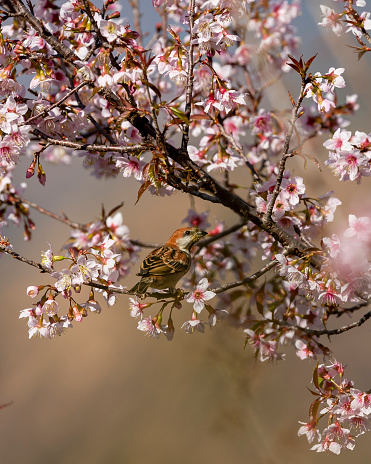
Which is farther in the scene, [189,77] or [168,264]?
[168,264]

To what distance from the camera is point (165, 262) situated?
11.2ft

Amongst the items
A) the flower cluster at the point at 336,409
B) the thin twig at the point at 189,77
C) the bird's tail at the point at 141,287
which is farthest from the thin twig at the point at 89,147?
the flower cluster at the point at 336,409

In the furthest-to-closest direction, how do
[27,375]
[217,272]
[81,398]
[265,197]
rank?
[27,375] → [81,398] → [217,272] → [265,197]

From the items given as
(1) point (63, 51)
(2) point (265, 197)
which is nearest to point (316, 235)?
(2) point (265, 197)

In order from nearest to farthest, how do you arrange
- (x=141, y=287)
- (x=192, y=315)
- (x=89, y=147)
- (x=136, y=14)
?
(x=89, y=147) < (x=192, y=315) < (x=141, y=287) < (x=136, y=14)

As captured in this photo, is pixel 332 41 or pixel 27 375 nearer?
pixel 332 41

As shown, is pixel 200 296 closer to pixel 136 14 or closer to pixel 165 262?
pixel 165 262

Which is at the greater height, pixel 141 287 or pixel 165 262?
pixel 165 262

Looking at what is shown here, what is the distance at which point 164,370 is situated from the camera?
16953 millimetres

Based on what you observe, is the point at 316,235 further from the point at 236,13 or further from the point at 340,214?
the point at 236,13

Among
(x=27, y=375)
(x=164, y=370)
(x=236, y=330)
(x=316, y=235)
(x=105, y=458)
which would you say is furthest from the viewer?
(x=27, y=375)

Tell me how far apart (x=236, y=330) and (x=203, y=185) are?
158 cm

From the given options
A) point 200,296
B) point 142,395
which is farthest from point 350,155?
point 142,395

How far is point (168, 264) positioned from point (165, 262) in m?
0.03
